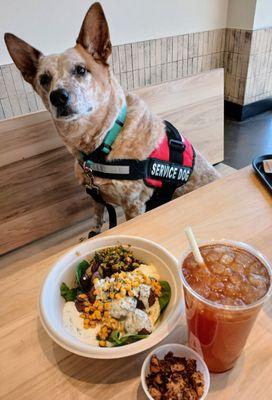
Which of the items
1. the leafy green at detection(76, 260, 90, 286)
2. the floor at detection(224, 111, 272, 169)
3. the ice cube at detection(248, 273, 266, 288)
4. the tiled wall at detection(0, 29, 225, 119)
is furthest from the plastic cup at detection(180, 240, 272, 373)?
the floor at detection(224, 111, 272, 169)

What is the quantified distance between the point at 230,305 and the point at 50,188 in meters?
1.15

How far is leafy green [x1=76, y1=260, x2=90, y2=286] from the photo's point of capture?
62 centimetres

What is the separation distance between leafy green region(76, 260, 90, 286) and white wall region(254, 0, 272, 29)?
2751 mm

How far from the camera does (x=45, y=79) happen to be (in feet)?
3.72

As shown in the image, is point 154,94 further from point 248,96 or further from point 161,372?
point 248,96

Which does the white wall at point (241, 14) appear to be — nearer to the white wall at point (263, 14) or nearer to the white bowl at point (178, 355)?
the white wall at point (263, 14)

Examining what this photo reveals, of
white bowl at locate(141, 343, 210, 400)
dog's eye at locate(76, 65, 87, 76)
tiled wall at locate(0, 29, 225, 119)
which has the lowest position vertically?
tiled wall at locate(0, 29, 225, 119)

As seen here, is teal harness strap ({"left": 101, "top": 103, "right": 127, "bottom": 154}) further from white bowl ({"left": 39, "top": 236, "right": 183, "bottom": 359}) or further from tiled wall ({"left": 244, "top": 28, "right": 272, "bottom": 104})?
tiled wall ({"left": 244, "top": 28, "right": 272, "bottom": 104})

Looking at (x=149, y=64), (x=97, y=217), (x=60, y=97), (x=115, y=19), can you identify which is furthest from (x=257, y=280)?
(x=149, y=64)

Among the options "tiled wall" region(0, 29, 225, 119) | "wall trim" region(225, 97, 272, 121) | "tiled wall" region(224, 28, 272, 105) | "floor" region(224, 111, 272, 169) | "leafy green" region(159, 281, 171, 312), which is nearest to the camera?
"leafy green" region(159, 281, 171, 312)

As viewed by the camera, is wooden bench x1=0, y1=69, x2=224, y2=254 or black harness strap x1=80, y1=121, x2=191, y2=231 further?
wooden bench x1=0, y1=69, x2=224, y2=254

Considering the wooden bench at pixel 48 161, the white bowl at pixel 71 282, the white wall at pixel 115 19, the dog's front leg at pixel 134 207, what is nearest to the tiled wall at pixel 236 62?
the white wall at pixel 115 19

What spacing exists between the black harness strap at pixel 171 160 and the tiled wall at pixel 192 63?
3.65ft

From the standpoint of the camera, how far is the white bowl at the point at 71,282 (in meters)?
0.49
